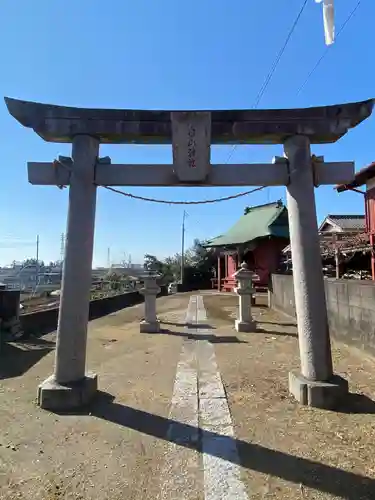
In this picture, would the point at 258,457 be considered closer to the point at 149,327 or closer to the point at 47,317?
the point at 149,327

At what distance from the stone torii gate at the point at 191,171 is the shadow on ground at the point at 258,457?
83 cm

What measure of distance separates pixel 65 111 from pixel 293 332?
24.9 feet

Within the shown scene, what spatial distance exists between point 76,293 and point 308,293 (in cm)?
288

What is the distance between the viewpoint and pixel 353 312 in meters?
7.66

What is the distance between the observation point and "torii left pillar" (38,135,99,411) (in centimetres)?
447

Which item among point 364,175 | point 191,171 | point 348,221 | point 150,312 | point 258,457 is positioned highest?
point 364,175

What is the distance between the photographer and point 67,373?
4594 mm

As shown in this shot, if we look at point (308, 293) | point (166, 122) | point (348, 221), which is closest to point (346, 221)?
point (348, 221)

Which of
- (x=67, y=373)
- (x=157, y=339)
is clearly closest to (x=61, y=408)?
(x=67, y=373)

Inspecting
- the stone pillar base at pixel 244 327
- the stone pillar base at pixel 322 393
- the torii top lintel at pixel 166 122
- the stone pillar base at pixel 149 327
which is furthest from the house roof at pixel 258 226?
the stone pillar base at pixel 322 393

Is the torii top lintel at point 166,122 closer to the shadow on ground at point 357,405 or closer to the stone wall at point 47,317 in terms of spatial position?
the shadow on ground at point 357,405

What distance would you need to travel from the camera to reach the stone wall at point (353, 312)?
22.6ft

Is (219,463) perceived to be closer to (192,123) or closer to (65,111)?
(192,123)

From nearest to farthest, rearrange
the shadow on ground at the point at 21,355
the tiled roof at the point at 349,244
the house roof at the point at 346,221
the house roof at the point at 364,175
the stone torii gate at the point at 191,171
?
1. the stone torii gate at the point at 191,171
2. the shadow on ground at the point at 21,355
3. the house roof at the point at 364,175
4. the tiled roof at the point at 349,244
5. the house roof at the point at 346,221
